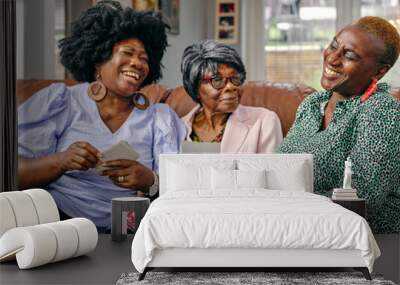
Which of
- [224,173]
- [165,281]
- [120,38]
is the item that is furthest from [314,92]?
[165,281]

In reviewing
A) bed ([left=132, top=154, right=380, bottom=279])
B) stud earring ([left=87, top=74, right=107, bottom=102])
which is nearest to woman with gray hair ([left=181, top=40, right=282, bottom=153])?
stud earring ([left=87, top=74, right=107, bottom=102])

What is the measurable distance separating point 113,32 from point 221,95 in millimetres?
1276

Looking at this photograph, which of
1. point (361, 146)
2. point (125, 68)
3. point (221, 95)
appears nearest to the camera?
point (361, 146)

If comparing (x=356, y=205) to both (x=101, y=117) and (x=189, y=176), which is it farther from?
(x=101, y=117)

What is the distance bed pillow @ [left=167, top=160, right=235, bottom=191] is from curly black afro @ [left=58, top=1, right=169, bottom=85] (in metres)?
1.12

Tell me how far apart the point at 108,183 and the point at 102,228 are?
478mm

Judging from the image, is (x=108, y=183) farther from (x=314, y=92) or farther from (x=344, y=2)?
(x=344, y=2)

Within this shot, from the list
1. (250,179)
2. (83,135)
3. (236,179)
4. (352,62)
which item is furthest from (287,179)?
(83,135)

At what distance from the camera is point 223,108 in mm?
7637

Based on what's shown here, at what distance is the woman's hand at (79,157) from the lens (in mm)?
7789

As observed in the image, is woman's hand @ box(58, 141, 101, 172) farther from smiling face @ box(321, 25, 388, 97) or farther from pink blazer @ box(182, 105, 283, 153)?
smiling face @ box(321, 25, 388, 97)

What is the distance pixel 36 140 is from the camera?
786cm

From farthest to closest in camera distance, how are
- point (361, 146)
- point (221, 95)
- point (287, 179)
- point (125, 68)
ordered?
point (125, 68)
point (221, 95)
point (361, 146)
point (287, 179)

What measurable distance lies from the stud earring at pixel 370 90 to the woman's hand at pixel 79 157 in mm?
2708
